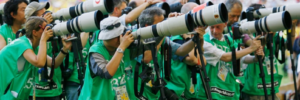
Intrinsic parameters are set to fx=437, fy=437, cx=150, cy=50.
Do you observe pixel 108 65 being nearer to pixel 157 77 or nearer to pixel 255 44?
pixel 157 77

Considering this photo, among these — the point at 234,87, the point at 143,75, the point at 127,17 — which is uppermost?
the point at 127,17

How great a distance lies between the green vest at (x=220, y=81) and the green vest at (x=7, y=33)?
6.39ft

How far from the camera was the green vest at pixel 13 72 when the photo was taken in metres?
3.75

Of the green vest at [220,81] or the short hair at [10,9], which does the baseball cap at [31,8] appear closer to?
the short hair at [10,9]

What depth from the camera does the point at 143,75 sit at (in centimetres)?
346

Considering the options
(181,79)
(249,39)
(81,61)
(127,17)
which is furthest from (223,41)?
(81,61)

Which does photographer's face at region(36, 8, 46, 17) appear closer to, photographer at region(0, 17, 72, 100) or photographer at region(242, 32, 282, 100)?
photographer at region(0, 17, 72, 100)

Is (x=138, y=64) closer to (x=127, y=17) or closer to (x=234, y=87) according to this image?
(x=127, y=17)

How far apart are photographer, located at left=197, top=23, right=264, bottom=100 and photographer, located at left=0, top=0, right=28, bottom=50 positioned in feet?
6.30

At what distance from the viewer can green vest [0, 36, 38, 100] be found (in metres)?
3.75

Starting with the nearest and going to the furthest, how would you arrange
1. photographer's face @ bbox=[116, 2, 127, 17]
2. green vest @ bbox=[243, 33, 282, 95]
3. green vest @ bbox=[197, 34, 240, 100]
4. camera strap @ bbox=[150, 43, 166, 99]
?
camera strap @ bbox=[150, 43, 166, 99], green vest @ bbox=[197, 34, 240, 100], photographer's face @ bbox=[116, 2, 127, 17], green vest @ bbox=[243, 33, 282, 95]

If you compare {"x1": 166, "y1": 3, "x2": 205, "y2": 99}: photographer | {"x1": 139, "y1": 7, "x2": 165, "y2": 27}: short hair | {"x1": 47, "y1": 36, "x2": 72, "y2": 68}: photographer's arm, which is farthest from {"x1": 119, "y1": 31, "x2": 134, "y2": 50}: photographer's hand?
{"x1": 166, "y1": 3, "x2": 205, "y2": 99}: photographer

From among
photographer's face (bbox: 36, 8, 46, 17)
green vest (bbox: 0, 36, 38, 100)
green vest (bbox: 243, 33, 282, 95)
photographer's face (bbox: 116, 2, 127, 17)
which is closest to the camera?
green vest (bbox: 0, 36, 38, 100)

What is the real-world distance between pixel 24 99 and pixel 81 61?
671 millimetres
